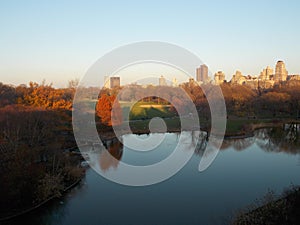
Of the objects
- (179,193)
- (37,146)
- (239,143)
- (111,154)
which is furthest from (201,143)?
(37,146)

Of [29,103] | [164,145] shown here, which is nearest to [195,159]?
[164,145]

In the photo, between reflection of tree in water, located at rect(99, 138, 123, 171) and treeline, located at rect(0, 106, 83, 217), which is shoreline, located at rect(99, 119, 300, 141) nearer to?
reflection of tree in water, located at rect(99, 138, 123, 171)

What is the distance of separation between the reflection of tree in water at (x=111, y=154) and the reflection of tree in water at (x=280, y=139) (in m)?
9.12

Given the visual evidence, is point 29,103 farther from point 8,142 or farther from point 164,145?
point 164,145

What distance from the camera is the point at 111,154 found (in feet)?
53.1

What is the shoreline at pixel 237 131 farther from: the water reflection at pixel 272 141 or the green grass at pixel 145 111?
the green grass at pixel 145 111

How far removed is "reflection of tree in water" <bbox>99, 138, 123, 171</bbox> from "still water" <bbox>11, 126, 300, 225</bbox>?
0.06 metres

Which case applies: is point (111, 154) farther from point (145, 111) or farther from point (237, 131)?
point (145, 111)

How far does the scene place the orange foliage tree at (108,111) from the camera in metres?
19.7

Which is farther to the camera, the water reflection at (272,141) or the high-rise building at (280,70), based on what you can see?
the high-rise building at (280,70)

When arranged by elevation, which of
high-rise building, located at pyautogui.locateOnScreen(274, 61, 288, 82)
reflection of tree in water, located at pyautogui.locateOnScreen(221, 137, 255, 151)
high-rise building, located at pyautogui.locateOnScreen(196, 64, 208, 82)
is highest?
high-rise building, located at pyautogui.locateOnScreen(274, 61, 288, 82)

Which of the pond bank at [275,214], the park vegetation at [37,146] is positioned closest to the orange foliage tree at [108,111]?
the park vegetation at [37,146]

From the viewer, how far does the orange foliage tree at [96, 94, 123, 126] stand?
64.6ft

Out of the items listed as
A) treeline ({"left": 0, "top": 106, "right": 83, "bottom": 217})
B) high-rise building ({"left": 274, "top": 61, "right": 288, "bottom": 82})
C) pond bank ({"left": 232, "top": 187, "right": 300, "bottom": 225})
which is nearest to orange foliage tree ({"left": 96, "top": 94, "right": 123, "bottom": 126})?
treeline ({"left": 0, "top": 106, "right": 83, "bottom": 217})
